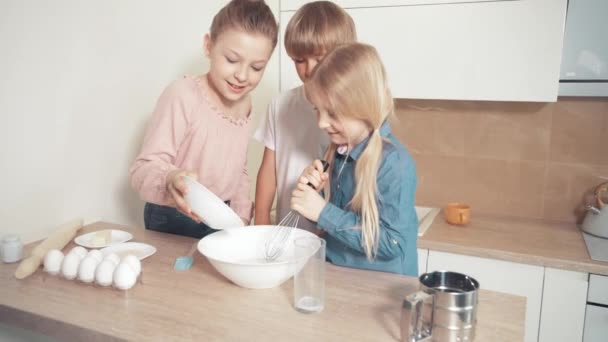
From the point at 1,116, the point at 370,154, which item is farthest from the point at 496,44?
the point at 1,116

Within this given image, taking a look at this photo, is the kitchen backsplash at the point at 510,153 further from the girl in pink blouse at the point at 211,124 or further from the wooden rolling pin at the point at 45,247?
the wooden rolling pin at the point at 45,247

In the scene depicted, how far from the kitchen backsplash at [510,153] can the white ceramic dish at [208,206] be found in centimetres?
132

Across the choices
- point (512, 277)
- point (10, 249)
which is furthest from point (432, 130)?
point (10, 249)

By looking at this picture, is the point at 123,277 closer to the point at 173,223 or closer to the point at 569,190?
the point at 173,223

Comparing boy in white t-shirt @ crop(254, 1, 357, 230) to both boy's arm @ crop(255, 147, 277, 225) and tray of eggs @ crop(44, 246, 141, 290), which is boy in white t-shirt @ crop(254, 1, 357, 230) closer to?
boy's arm @ crop(255, 147, 277, 225)

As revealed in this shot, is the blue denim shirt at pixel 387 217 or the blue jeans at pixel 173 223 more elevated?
the blue denim shirt at pixel 387 217

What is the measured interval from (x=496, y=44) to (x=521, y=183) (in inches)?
25.7

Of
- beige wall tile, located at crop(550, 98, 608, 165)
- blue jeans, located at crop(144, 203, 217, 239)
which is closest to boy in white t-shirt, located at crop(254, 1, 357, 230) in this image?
blue jeans, located at crop(144, 203, 217, 239)

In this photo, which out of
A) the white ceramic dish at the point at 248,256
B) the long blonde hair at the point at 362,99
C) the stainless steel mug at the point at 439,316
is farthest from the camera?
the long blonde hair at the point at 362,99

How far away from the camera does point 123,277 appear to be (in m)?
0.99

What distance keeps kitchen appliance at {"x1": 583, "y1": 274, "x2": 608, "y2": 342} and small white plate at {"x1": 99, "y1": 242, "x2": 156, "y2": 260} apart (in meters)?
1.32

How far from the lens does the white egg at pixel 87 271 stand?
102 cm

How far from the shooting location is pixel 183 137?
1352 mm

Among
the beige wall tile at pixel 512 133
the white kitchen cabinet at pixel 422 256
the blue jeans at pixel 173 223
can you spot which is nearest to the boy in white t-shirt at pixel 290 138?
the blue jeans at pixel 173 223
